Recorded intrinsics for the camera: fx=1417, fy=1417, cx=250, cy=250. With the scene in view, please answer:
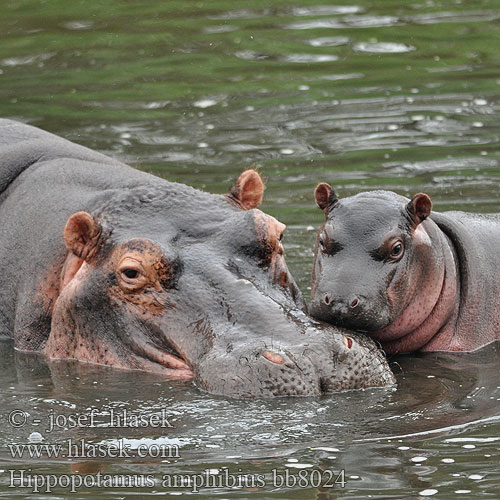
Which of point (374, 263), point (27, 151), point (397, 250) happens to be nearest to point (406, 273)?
point (397, 250)

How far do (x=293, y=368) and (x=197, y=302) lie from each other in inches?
33.2

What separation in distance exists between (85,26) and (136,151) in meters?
4.20

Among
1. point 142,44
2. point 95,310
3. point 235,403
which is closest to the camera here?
point 235,403

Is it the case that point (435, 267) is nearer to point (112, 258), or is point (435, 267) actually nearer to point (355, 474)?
point (112, 258)

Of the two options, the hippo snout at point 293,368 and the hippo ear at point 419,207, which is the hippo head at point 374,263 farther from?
the hippo snout at point 293,368

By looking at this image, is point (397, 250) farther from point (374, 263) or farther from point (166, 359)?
point (166, 359)

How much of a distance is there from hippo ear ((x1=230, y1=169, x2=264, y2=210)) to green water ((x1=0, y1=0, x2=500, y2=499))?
1.40 m

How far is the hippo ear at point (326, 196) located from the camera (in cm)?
849

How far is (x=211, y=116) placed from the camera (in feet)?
50.5

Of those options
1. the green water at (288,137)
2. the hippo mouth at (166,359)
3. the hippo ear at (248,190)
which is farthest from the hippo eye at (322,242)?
the hippo mouth at (166,359)

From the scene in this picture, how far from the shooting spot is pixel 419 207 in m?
8.34

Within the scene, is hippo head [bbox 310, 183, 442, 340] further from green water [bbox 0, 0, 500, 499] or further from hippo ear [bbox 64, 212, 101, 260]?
hippo ear [bbox 64, 212, 101, 260]

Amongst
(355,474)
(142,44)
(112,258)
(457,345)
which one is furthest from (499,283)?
(142,44)

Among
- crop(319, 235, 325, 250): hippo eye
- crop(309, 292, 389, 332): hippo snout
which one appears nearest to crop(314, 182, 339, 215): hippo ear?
crop(319, 235, 325, 250): hippo eye
